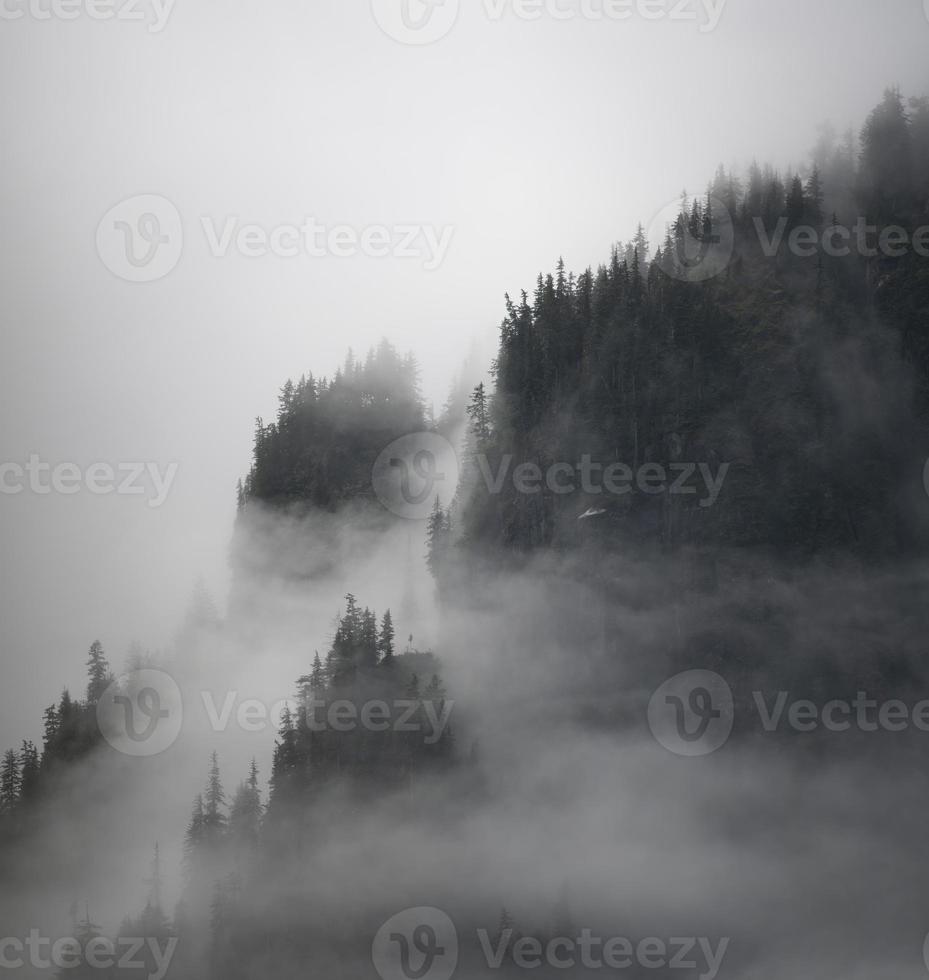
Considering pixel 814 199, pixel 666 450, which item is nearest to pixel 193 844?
pixel 666 450

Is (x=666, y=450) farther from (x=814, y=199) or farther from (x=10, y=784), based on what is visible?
(x=10, y=784)

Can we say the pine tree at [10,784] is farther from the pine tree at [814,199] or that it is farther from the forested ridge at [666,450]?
the pine tree at [814,199]

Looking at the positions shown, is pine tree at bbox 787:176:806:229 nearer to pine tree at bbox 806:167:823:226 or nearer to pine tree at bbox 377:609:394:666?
pine tree at bbox 806:167:823:226

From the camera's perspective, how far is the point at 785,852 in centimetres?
11575

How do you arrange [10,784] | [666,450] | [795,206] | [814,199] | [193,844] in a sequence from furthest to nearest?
[10,784] < [814,199] < [795,206] < [193,844] < [666,450]

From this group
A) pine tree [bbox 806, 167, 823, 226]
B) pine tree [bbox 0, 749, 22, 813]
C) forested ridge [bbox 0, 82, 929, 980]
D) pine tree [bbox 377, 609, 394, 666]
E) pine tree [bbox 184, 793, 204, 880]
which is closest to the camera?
forested ridge [bbox 0, 82, 929, 980]

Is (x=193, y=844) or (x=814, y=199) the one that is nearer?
(x=193, y=844)

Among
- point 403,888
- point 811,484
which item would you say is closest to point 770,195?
point 811,484

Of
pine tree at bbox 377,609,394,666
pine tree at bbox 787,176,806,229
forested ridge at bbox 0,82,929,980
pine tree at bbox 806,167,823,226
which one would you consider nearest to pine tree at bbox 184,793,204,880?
forested ridge at bbox 0,82,929,980

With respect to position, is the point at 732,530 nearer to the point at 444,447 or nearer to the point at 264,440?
the point at 444,447

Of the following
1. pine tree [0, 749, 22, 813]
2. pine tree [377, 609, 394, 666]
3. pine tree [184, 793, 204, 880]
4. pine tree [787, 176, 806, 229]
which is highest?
pine tree [787, 176, 806, 229]

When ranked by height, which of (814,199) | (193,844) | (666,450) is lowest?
(193,844)

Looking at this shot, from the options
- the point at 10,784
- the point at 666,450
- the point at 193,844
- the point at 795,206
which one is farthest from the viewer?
the point at 10,784

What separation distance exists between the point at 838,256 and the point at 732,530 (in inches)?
1433
